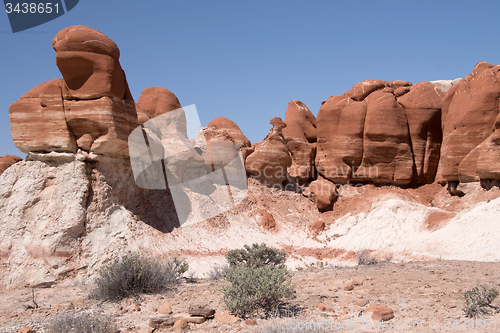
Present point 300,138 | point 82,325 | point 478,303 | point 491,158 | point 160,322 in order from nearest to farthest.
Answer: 1. point 82,325
2. point 478,303
3. point 160,322
4. point 491,158
5. point 300,138

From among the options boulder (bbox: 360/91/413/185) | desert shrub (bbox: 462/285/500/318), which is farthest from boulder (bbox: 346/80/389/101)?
desert shrub (bbox: 462/285/500/318)

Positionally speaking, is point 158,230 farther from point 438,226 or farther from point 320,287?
point 438,226

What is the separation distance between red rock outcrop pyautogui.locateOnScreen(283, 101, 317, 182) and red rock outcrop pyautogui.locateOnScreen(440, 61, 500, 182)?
6660 millimetres

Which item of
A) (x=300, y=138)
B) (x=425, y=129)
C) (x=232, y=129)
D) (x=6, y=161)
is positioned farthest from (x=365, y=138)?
(x=6, y=161)

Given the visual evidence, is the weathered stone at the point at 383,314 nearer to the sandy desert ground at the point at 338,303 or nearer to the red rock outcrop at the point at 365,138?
the sandy desert ground at the point at 338,303

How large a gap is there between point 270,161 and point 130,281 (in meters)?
12.7

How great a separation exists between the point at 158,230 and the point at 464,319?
10.5 metres

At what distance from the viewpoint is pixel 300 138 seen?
20.4 metres

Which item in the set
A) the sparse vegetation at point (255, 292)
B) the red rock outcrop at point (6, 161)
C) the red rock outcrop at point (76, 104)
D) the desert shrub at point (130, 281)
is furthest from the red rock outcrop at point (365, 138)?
the red rock outcrop at point (6, 161)

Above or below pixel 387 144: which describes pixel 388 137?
above

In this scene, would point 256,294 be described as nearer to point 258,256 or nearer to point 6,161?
point 258,256

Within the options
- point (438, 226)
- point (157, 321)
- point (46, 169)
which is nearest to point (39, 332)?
point (157, 321)

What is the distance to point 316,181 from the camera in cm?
1983

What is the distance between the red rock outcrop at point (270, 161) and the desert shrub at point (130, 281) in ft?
38.7
